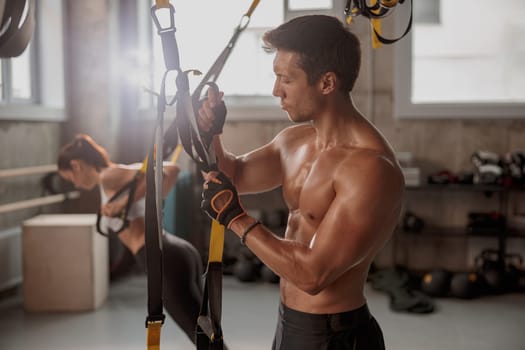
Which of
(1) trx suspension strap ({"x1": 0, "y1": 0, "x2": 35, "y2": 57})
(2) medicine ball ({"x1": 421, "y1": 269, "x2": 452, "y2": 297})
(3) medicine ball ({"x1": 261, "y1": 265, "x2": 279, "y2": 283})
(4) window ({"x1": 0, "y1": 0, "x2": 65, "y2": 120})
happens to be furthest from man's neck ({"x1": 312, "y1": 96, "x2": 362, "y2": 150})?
(4) window ({"x1": 0, "y1": 0, "x2": 65, "y2": 120})

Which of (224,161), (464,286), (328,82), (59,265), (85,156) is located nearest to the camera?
(328,82)

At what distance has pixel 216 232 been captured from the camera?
1.33 meters

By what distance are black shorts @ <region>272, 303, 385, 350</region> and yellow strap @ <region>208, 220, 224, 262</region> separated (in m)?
0.35

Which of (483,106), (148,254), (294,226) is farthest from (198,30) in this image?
(148,254)

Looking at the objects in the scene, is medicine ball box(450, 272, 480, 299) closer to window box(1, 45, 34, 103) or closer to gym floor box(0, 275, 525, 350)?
gym floor box(0, 275, 525, 350)

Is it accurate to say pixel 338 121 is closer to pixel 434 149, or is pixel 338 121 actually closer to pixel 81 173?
pixel 81 173

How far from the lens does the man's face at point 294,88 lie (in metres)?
1.35

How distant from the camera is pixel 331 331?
58.1 inches

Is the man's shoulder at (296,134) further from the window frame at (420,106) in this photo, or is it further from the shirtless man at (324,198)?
the window frame at (420,106)

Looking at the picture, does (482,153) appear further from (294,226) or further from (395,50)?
(294,226)

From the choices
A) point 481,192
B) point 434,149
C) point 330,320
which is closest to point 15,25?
point 330,320

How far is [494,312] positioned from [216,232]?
3.34 meters

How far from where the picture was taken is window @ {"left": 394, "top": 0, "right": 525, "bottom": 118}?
4816 mm

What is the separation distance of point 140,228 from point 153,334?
1.74 metres
